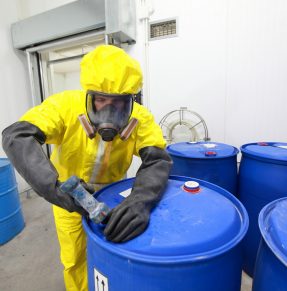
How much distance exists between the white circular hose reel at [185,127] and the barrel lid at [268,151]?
562mm

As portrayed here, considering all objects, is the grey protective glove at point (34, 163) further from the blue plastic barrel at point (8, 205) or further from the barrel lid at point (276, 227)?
the blue plastic barrel at point (8, 205)

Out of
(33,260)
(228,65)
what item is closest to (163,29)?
(228,65)

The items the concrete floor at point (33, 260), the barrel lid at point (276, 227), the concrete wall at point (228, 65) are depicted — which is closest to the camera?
the barrel lid at point (276, 227)

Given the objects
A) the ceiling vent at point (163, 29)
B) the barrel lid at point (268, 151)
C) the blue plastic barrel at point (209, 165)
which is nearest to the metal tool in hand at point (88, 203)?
the blue plastic barrel at point (209, 165)

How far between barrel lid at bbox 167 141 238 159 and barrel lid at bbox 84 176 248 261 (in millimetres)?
474

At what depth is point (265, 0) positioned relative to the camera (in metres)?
1.55

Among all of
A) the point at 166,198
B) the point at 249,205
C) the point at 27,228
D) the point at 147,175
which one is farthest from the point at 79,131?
the point at 27,228

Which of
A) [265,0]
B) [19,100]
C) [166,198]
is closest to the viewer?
[166,198]

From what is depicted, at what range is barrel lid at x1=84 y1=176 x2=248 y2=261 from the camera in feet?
1.61

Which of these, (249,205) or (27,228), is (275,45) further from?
(27,228)

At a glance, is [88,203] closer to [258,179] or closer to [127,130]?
[127,130]

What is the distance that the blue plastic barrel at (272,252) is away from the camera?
0.48 meters

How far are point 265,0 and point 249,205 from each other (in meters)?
1.49

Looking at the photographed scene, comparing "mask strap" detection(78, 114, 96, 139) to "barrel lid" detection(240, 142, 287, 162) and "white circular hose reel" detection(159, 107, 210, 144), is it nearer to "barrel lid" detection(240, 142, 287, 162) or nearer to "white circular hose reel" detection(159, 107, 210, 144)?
"barrel lid" detection(240, 142, 287, 162)
